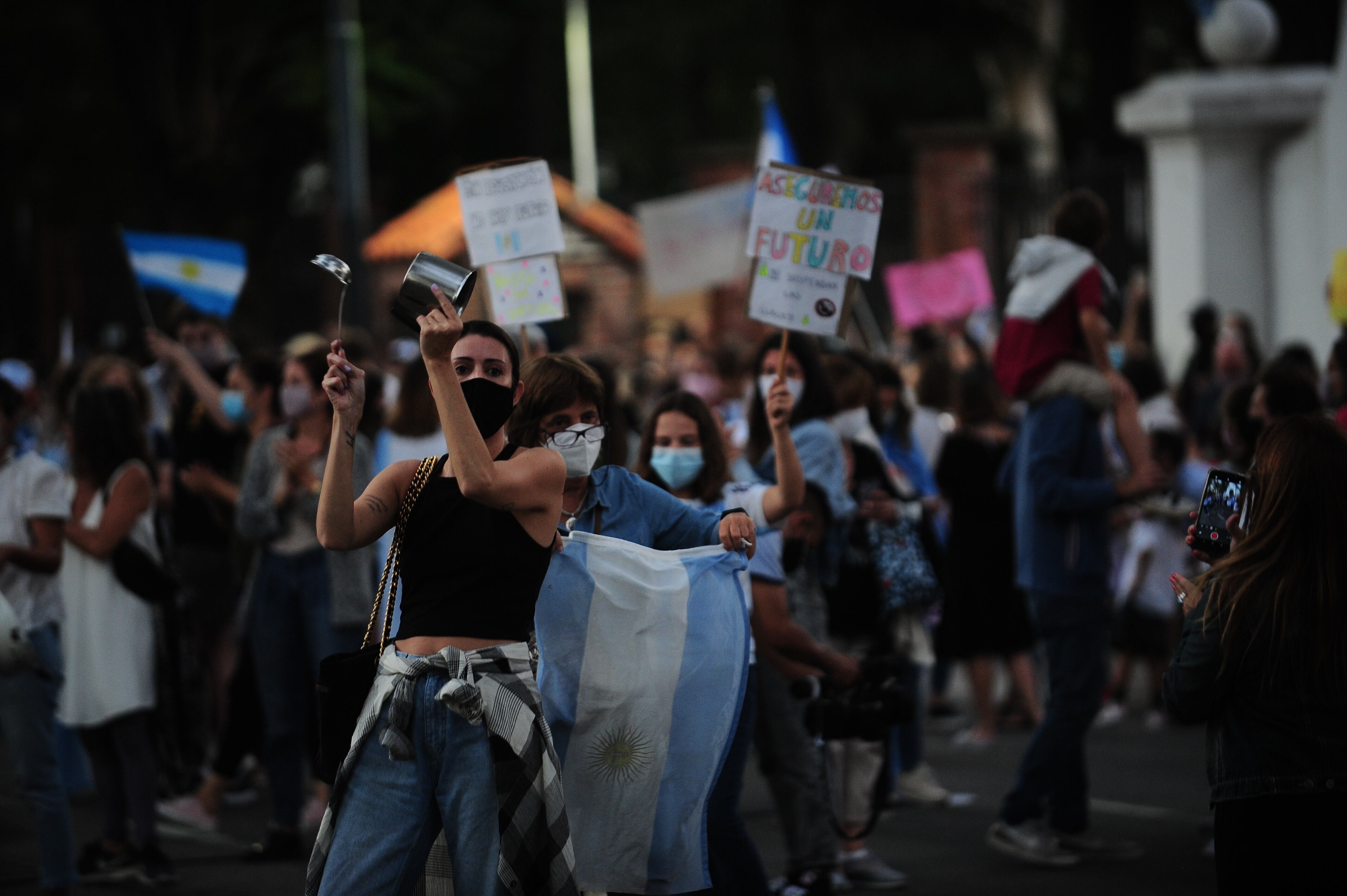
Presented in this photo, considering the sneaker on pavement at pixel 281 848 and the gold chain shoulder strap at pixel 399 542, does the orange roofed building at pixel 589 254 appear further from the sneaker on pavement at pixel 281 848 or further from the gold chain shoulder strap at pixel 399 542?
the gold chain shoulder strap at pixel 399 542

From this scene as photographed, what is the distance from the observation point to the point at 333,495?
13.9ft

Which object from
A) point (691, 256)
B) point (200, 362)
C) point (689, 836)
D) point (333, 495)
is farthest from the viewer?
point (691, 256)

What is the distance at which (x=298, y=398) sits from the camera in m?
7.66

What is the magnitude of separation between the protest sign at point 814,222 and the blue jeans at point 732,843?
1902mm

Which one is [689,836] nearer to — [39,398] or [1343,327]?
[1343,327]

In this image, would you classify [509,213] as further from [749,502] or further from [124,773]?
[124,773]

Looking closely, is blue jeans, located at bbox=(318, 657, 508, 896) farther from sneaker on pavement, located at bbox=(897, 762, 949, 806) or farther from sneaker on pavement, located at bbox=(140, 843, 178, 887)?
sneaker on pavement, located at bbox=(897, 762, 949, 806)

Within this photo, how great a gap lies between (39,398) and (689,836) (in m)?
8.80

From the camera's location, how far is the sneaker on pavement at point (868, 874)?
6902 mm

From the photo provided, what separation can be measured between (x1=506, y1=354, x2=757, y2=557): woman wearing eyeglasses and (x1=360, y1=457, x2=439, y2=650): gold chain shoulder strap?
49 centimetres

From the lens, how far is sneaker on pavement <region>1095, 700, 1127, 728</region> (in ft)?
35.0

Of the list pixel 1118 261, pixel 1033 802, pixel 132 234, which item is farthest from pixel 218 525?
pixel 1118 261

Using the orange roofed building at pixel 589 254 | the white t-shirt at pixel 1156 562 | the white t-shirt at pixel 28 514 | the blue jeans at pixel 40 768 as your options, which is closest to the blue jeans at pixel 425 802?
the blue jeans at pixel 40 768

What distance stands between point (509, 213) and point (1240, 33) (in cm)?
830
